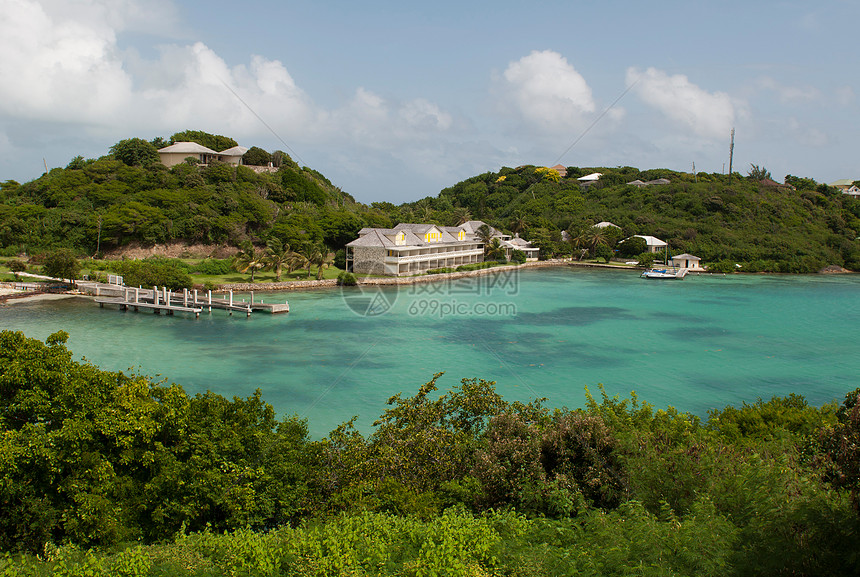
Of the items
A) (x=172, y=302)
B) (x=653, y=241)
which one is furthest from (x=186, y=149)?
(x=653, y=241)

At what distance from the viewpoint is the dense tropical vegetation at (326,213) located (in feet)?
149

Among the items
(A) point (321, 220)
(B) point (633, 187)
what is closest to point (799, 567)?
(A) point (321, 220)

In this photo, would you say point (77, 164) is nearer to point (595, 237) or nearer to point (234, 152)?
point (234, 152)

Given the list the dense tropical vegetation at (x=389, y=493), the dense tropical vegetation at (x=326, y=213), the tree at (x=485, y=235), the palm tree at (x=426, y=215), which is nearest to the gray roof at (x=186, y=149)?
the dense tropical vegetation at (x=326, y=213)

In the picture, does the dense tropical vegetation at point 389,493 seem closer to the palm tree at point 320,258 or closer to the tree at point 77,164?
the palm tree at point 320,258

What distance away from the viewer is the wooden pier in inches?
1180

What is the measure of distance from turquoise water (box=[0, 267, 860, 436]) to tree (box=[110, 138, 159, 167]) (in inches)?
1228

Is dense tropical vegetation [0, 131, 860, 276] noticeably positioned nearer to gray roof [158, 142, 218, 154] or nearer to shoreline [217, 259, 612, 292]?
→ gray roof [158, 142, 218, 154]

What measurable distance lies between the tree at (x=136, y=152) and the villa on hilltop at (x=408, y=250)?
25999 millimetres

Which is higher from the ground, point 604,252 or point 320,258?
point 604,252

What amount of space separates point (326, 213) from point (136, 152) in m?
22.4

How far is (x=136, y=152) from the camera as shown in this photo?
189 ft

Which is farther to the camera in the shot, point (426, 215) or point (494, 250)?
point (426, 215)

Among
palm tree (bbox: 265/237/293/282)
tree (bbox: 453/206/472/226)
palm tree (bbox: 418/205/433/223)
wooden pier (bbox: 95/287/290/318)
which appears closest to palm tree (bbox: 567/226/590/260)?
tree (bbox: 453/206/472/226)
